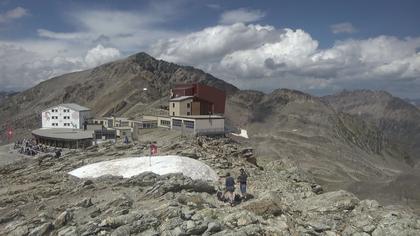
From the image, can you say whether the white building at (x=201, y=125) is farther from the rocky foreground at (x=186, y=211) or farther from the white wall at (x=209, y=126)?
the rocky foreground at (x=186, y=211)

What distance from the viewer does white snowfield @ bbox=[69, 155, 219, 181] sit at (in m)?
33.4

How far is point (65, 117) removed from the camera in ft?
331

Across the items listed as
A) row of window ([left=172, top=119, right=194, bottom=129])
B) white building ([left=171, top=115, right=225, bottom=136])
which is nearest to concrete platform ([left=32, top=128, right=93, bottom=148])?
row of window ([left=172, top=119, right=194, bottom=129])

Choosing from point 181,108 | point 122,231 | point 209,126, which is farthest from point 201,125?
point 122,231

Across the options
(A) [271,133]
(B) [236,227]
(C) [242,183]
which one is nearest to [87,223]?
(B) [236,227]

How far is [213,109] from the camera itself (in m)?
86.8

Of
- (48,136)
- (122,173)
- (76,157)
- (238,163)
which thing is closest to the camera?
(122,173)

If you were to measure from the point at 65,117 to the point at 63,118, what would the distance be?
0.57 meters

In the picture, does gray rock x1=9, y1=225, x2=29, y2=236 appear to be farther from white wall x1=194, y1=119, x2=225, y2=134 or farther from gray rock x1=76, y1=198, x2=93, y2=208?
white wall x1=194, y1=119, x2=225, y2=134

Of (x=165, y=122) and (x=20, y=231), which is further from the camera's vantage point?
(x=165, y=122)

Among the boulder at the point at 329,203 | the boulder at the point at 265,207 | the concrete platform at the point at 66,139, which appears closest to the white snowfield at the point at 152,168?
the boulder at the point at 329,203

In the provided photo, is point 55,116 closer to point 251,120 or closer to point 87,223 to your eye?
point 87,223

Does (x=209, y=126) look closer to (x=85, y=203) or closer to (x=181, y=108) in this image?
(x=181, y=108)

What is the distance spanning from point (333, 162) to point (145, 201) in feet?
383
